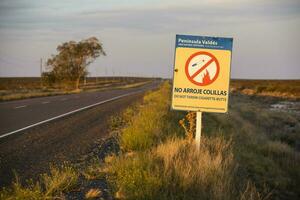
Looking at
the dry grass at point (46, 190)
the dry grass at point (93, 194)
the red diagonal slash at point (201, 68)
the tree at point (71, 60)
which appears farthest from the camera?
the tree at point (71, 60)

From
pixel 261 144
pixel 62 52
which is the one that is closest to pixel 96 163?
pixel 261 144

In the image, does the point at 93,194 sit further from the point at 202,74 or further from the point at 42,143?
the point at 42,143

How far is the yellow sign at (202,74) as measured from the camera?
6.81 m

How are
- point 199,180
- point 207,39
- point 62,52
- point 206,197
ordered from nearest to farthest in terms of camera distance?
point 206,197, point 199,180, point 207,39, point 62,52

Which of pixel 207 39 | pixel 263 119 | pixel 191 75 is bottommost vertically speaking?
pixel 263 119

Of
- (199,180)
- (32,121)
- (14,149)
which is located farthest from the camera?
(32,121)

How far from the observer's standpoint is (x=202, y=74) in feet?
22.4

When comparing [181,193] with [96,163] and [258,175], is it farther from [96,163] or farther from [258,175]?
[258,175]

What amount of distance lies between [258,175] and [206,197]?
13.7ft

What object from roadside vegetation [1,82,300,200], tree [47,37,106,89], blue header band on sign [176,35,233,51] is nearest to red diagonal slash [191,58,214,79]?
blue header band on sign [176,35,233,51]

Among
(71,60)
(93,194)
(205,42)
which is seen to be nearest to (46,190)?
(93,194)

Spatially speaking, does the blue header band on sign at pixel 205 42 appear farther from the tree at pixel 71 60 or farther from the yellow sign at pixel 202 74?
the tree at pixel 71 60

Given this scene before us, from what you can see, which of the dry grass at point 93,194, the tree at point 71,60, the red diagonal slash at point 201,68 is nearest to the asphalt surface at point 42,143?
the dry grass at point 93,194

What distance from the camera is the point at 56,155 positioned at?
804 cm
